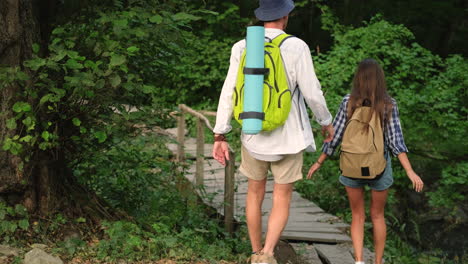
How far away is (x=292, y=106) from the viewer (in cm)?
407

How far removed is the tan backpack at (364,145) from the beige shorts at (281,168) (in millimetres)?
651

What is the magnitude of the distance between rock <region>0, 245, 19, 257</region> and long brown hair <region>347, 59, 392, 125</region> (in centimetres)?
258

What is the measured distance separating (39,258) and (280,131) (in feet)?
5.69

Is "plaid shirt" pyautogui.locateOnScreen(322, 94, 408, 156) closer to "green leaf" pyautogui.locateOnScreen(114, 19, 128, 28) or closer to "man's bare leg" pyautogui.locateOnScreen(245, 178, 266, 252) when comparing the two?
"man's bare leg" pyautogui.locateOnScreen(245, 178, 266, 252)

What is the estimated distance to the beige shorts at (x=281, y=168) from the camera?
164 inches

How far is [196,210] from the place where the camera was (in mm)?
6887

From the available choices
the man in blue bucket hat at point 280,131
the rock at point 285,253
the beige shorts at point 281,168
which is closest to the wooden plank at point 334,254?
the rock at point 285,253

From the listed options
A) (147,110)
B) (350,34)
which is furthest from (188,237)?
(350,34)

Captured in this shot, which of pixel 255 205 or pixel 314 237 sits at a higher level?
pixel 255 205

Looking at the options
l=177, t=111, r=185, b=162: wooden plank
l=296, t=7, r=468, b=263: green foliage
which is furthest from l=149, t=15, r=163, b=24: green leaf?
l=177, t=111, r=185, b=162: wooden plank

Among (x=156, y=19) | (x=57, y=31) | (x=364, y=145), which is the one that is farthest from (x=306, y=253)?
(x=57, y=31)

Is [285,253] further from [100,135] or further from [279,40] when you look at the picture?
[279,40]

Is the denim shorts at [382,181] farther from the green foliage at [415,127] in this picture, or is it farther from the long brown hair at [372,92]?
the green foliage at [415,127]

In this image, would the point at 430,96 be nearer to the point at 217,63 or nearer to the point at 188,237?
the point at 188,237
